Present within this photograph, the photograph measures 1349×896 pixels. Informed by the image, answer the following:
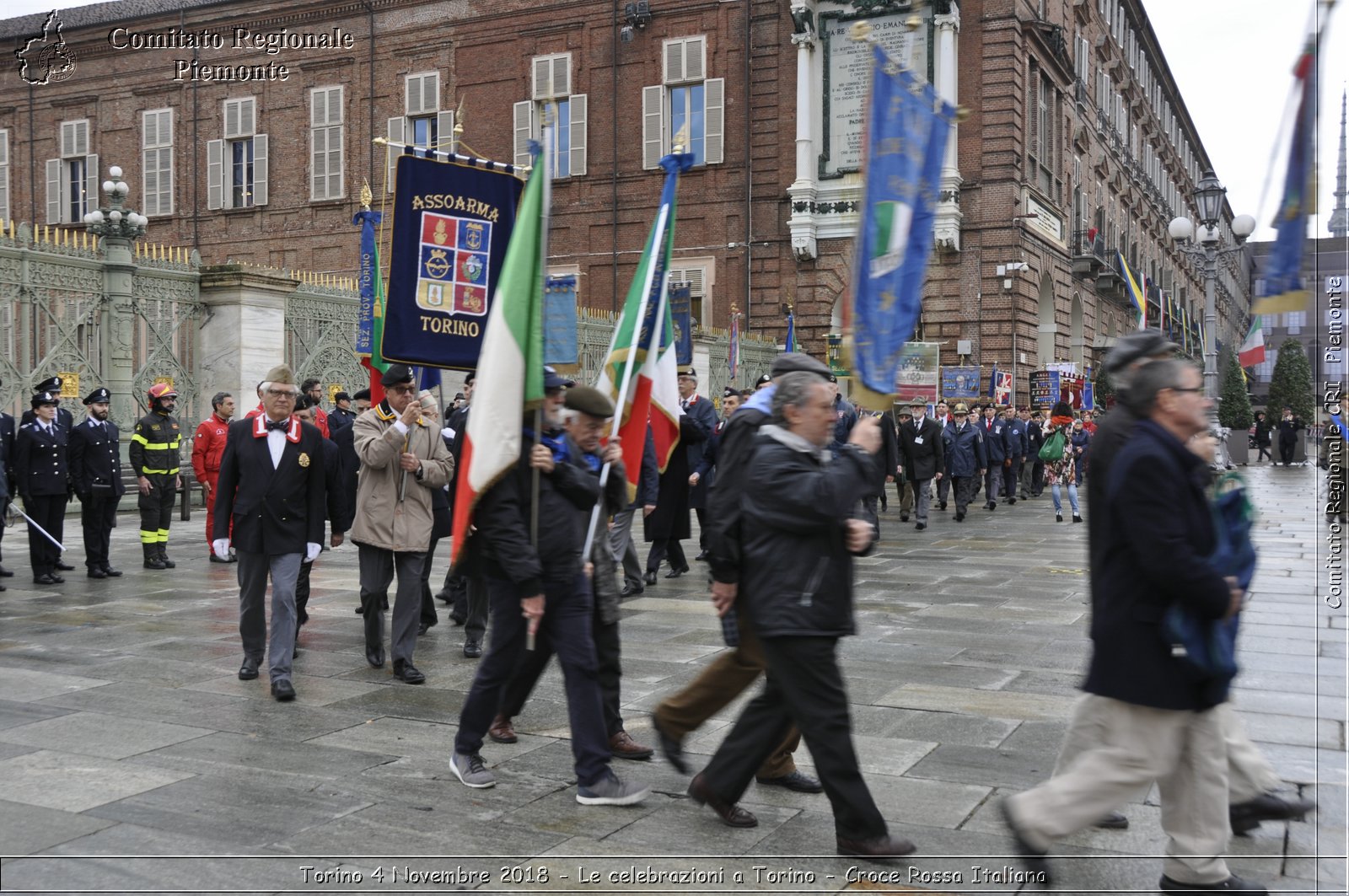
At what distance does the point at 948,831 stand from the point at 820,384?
1.73 meters

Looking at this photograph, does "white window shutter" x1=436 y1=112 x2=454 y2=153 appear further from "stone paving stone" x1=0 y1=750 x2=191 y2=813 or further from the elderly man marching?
"stone paving stone" x1=0 y1=750 x2=191 y2=813

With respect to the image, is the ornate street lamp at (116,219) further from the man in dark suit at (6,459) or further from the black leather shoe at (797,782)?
the black leather shoe at (797,782)

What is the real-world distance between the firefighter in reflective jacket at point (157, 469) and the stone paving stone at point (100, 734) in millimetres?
6043

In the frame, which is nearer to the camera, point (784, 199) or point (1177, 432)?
point (1177, 432)

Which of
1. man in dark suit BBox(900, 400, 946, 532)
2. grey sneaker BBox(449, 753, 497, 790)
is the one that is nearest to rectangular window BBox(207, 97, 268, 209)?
man in dark suit BBox(900, 400, 946, 532)

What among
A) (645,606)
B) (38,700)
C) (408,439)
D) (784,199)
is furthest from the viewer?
(784,199)

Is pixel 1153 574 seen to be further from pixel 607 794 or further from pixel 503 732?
pixel 503 732

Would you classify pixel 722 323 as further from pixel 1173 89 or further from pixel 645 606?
pixel 1173 89

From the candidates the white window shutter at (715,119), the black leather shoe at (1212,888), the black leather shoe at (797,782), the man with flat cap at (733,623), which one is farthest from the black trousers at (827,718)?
the white window shutter at (715,119)

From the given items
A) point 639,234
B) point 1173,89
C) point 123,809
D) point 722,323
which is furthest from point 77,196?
point 1173,89

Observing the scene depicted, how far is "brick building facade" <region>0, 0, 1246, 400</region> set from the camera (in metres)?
27.8

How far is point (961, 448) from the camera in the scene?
18812mm

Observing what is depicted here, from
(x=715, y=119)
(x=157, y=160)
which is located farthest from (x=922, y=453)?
(x=157, y=160)

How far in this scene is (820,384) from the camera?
4.52m
